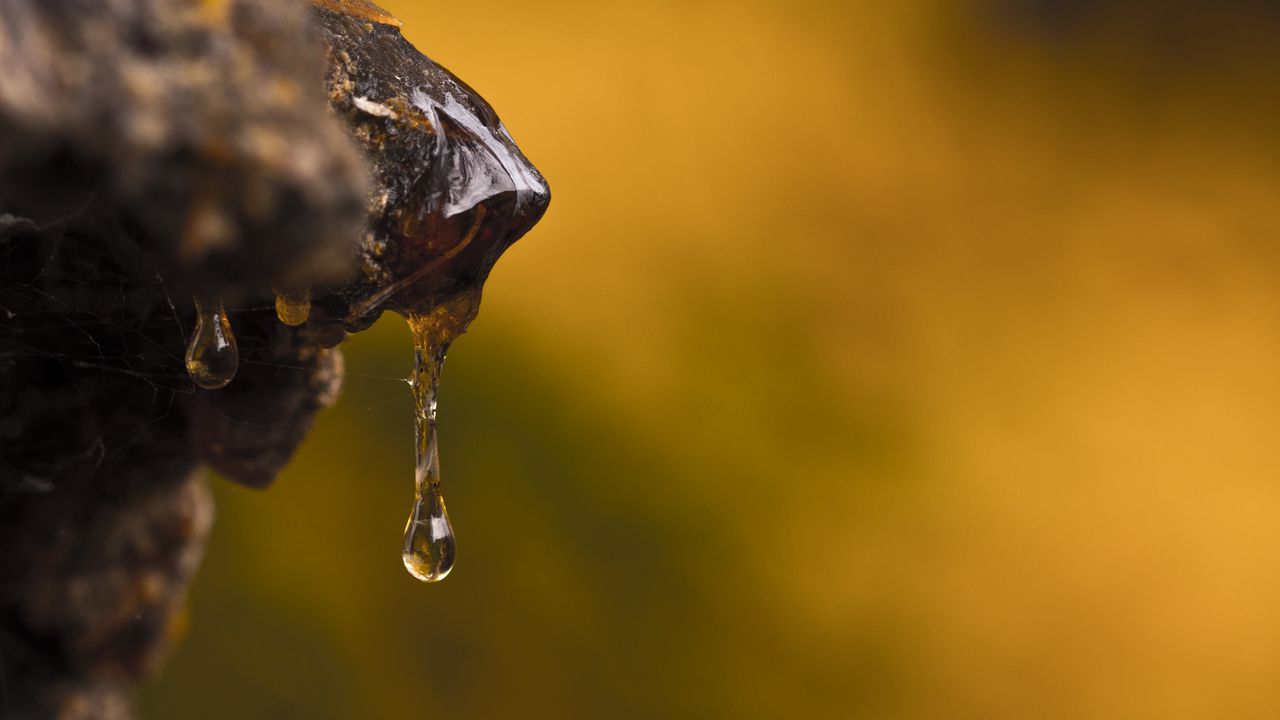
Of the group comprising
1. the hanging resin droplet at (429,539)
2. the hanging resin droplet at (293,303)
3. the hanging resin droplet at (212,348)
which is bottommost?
the hanging resin droplet at (429,539)

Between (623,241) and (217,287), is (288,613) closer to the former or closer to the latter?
→ (623,241)

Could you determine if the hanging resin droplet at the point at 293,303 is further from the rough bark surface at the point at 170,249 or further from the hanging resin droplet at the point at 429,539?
the hanging resin droplet at the point at 429,539

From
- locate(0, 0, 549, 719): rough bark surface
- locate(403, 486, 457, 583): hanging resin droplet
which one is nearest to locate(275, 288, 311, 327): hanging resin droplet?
locate(0, 0, 549, 719): rough bark surface

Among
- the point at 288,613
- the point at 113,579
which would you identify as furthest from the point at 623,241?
the point at 113,579

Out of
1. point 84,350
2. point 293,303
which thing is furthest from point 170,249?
point 84,350

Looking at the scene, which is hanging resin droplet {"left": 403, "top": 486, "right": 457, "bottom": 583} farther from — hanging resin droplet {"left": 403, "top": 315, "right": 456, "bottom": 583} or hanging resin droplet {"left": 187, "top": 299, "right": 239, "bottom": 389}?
hanging resin droplet {"left": 187, "top": 299, "right": 239, "bottom": 389}

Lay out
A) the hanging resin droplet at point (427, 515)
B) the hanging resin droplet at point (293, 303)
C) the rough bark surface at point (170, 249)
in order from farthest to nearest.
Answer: the hanging resin droplet at point (427, 515) < the hanging resin droplet at point (293, 303) < the rough bark surface at point (170, 249)

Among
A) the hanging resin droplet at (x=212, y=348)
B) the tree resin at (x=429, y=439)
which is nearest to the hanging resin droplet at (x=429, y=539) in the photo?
the tree resin at (x=429, y=439)
